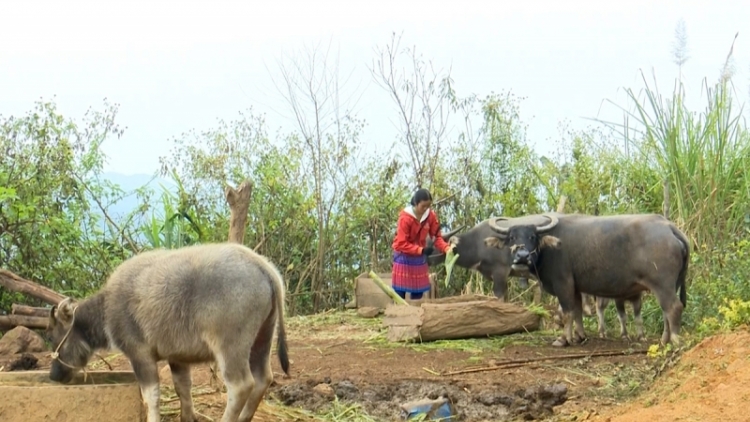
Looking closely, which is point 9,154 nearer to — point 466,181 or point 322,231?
point 322,231

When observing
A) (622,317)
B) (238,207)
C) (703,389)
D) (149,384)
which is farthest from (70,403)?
(622,317)

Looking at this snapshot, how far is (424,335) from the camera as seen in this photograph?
1026 cm

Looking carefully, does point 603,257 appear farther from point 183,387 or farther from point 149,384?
point 149,384

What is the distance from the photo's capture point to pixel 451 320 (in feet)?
33.8

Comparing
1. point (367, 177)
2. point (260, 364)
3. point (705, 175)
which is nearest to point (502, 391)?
point (260, 364)

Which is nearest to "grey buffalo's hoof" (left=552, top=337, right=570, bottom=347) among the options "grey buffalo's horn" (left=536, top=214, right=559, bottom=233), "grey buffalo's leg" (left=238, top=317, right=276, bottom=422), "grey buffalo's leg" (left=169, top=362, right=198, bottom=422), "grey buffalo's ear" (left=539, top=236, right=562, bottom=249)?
"grey buffalo's ear" (left=539, top=236, right=562, bottom=249)

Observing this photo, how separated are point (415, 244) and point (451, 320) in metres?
1.65

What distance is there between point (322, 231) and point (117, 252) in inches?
122

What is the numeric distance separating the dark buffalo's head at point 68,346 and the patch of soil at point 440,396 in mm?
1656

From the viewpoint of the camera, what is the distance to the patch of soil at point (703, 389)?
210 inches

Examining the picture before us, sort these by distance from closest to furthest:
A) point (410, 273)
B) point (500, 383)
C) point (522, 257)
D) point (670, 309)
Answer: point (500, 383) < point (670, 309) < point (522, 257) < point (410, 273)

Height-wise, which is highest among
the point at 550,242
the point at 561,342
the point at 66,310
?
the point at 66,310

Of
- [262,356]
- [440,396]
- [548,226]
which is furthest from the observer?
[548,226]

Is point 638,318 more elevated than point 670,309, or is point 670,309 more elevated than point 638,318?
point 670,309
